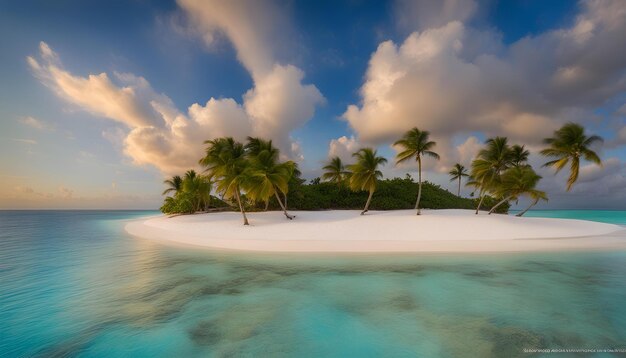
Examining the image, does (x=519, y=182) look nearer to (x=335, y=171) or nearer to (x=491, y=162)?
(x=491, y=162)

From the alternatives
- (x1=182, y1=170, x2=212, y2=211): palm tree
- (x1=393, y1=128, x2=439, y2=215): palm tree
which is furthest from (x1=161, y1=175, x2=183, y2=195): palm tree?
(x1=393, y1=128, x2=439, y2=215): palm tree

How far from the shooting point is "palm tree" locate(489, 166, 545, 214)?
23264 millimetres

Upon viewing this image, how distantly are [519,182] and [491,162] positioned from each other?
2.81 m

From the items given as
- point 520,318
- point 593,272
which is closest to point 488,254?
point 593,272

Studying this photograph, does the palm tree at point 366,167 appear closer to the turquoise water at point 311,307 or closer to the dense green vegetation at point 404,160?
the dense green vegetation at point 404,160

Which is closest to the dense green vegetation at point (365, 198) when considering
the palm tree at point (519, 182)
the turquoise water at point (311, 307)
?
the palm tree at point (519, 182)

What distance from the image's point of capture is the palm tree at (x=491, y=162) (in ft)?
78.3

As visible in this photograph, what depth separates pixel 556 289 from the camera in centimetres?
805

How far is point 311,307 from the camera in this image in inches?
269

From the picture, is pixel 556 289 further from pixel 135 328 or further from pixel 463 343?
pixel 135 328

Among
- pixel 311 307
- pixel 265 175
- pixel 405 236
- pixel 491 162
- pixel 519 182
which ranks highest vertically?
pixel 491 162

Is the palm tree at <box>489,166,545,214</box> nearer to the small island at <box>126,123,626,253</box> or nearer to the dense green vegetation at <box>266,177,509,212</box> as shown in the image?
the small island at <box>126,123,626,253</box>

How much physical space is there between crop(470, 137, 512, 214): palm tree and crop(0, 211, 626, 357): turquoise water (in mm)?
14050

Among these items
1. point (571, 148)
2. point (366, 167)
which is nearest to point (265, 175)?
point (366, 167)
